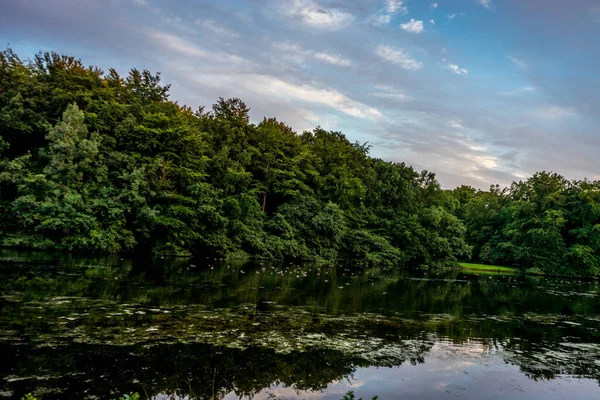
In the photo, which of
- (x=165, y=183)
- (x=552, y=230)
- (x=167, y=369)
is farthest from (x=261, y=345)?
(x=552, y=230)

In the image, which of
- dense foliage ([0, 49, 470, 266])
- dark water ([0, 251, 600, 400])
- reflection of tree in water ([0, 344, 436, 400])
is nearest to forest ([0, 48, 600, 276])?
dense foliage ([0, 49, 470, 266])

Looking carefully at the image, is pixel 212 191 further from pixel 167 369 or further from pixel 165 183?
pixel 167 369

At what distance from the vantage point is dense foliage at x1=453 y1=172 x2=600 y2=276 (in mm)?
53812

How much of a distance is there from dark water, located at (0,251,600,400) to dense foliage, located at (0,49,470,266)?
12.5 m

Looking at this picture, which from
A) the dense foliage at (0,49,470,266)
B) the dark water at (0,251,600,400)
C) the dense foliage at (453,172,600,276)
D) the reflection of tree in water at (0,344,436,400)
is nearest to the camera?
the reflection of tree in water at (0,344,436,400)

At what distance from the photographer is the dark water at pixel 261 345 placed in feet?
22.6

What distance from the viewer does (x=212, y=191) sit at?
36250 millimetres

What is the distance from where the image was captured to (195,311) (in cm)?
1223

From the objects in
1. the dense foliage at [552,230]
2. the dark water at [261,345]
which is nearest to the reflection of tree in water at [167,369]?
the dark water at [261,345]

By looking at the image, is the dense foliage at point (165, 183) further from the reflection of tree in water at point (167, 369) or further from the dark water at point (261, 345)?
the reflection of tree in water at point (167, 369)

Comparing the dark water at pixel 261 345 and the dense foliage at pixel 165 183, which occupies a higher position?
the dense foliage at pixel 165 183

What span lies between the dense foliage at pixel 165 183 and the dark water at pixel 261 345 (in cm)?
1247

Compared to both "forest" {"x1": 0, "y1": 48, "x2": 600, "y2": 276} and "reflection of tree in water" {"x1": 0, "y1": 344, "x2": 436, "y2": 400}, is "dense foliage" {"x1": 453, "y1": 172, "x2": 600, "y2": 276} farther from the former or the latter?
"reflection of tree in water" {"x1": 0, "y1": 344, "x2": 436, "y2": 400}

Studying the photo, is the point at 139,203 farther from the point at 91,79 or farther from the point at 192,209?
the point at 91,79
